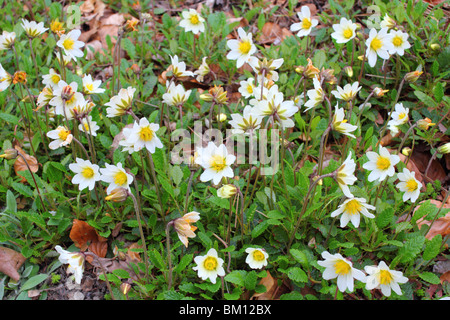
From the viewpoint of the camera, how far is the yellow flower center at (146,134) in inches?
91.0

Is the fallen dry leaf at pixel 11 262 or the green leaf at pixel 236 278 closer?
the green leaf at pixel 236 278

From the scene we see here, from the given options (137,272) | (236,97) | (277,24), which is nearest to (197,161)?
(137,272)

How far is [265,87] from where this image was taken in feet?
9.52

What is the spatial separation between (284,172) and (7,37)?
2245mm

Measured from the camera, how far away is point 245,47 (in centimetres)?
309

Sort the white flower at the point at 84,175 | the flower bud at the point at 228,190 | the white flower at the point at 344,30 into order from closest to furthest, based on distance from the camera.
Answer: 1. the flower bud at the point at 228,190
2. the white flower at the point at 84,175
3. the white flower at the point at 344,30

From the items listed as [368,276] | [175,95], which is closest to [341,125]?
[368,276]

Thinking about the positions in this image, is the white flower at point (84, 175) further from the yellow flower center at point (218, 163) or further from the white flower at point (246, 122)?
the white flower at point (246, 122)

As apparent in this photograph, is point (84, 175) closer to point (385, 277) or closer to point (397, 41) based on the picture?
point (385, 277)

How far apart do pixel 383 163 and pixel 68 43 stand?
230cm

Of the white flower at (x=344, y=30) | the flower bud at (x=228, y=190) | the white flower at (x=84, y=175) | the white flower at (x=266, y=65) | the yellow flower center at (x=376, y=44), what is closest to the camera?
the flower bud at (x=228, y=190)

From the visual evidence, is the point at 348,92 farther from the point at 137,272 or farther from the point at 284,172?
the point at 137,272

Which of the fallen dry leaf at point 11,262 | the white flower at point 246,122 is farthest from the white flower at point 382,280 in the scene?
the fallen dry leaf at point 11,262

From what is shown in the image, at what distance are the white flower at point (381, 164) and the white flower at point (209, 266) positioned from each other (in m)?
0.97
